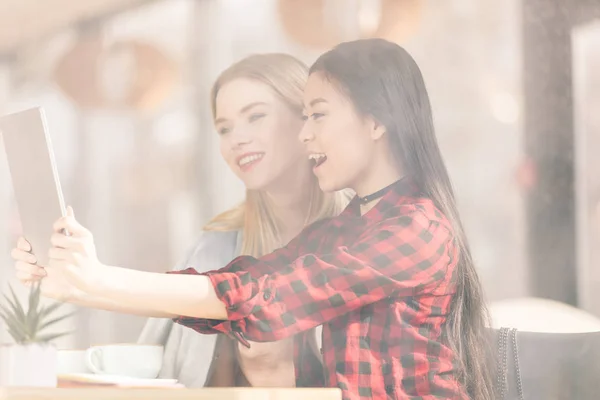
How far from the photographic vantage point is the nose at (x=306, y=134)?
5.77 feet

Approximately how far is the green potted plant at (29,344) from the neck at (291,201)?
49 centimetres

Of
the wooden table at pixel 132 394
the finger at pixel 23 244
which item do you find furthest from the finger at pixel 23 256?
the wooden table at pixel 132 394

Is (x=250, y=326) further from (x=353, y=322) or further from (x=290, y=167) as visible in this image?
(x=290, y=167)

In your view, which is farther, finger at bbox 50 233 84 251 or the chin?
the chin

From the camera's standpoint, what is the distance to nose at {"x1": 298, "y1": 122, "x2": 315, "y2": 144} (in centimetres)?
176

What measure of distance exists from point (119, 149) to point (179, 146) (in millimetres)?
130

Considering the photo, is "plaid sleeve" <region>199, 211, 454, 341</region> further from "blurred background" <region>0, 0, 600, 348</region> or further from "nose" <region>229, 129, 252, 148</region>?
"nose" <region>229, 129, 252, 148</region>

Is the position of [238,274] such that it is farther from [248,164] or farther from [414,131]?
[414,131]

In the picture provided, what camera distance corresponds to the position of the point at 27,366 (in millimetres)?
1534

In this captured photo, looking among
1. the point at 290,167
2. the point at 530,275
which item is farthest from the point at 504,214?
the point at 290,167

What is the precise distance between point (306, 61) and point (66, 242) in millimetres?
645

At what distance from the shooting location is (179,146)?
5.75ft

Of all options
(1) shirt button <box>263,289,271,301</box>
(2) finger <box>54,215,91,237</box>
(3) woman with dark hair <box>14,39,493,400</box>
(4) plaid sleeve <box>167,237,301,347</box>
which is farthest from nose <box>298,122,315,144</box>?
(2) finger <box>54,215,91,237</box>

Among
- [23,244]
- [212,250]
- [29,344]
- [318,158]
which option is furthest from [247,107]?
[29,344]
